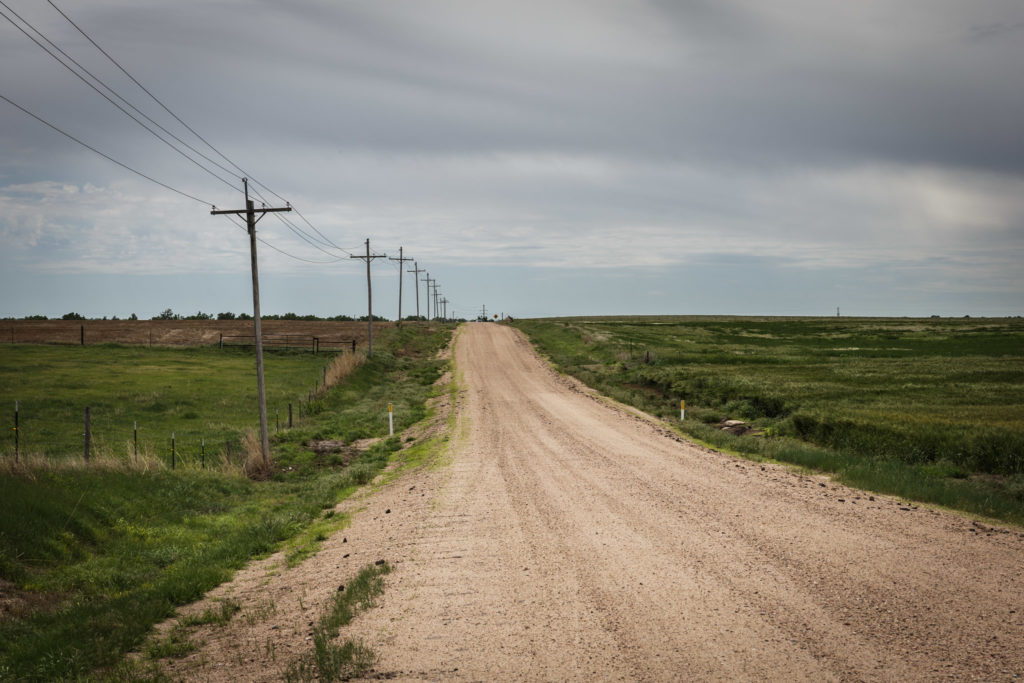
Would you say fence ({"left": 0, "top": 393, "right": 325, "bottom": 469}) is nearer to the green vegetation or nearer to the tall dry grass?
the green vegetation

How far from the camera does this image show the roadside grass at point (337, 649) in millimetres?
7277

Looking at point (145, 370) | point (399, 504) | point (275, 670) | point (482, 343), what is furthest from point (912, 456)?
point (482, 343)

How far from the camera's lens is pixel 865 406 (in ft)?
88.6

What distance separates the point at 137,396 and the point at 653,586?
29.4m

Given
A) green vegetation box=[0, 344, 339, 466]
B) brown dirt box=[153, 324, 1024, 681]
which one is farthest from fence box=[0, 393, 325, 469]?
brown dirt box=[153, 324, 1024, 681]

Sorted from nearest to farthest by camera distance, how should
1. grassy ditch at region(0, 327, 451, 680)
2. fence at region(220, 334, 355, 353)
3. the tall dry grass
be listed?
grassy ditch at region(0, 327, 451, 680)
the tall dry grass
fence at region(220, 334, 355, 353)

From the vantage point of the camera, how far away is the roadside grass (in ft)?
23.9

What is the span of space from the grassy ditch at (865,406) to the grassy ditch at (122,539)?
45.0ft

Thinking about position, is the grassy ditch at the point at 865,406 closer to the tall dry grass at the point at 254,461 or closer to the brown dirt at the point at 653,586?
the brown dirt at the point at 653,586

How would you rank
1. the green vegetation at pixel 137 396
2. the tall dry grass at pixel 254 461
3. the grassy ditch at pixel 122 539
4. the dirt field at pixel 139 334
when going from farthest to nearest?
the dirt field at pixel 139 334, the green vegetation at pixel 137 396, the tall dry grass at pixel 254 461, the grassy ditch at pixel 122 539

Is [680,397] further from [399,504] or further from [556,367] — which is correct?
[399,504]

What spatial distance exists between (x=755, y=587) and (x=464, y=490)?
318 inches

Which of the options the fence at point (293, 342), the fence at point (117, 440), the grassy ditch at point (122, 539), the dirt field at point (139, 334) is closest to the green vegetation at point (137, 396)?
the fence at point (117, 440)

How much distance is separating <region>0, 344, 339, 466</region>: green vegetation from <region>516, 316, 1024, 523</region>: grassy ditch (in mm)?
18532
